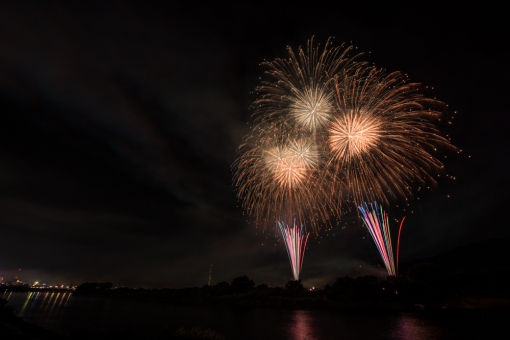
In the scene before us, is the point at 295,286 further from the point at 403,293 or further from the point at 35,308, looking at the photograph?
the point at 35,308

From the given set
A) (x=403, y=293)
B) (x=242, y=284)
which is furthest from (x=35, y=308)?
(x=403, y=293)

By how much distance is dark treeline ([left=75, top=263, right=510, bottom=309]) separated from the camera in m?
71.6

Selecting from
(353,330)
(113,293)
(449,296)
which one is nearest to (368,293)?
(449,296)

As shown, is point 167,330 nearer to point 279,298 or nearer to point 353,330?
point 353,330

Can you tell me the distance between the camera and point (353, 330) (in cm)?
3716

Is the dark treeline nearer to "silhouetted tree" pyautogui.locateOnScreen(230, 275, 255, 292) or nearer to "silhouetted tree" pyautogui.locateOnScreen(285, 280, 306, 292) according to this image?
"silhouetted tree" pyautogui.locateOnScreen(285, 280, 306, 292)

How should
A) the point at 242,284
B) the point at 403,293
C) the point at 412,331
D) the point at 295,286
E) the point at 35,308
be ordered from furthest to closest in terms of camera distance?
1. the point at 242,284
2. the point at 295,286
3. the point at 403,293
4. the point at 35,308
5. the point at 412,331

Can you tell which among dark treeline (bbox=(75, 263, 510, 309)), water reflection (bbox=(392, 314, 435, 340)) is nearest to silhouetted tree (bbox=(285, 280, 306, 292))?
dark treeline (bbox=(75, 263, 510, 309))

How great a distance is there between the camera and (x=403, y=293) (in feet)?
235

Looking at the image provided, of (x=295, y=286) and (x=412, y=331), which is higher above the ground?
(x=295, y=286)

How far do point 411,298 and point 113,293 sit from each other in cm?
13627

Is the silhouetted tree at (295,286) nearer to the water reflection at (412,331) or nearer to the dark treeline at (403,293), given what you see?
the dark treeline at (403,293)

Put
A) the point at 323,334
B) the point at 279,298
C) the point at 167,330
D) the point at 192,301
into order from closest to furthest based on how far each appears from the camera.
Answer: the point at 167,330, the point at 323,334, the point at 279,298, the point at 192,301

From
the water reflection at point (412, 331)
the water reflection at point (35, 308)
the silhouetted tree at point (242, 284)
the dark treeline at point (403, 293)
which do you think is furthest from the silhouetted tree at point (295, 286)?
the water reflection at point (35, 308)
